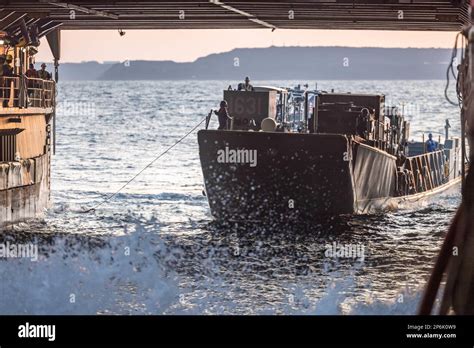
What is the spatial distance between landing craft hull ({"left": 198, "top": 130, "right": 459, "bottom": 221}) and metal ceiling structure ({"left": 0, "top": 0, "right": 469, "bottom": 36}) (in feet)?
11.0

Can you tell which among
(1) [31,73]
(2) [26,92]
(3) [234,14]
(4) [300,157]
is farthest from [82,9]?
(1) [31,73]

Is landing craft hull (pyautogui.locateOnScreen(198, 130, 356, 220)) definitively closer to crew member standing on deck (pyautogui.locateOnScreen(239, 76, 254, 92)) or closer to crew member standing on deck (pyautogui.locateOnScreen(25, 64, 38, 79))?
crew member standing on deck (pyautogui.locateOnScreen(239, 76, 254, 92))

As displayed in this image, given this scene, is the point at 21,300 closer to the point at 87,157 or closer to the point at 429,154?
the point at 429,154

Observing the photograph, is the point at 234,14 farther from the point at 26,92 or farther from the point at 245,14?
the point at 26,92

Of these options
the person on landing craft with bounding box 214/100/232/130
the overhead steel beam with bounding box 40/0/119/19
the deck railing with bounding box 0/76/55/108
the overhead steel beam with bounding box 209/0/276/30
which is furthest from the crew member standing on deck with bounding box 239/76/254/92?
the deck railing with bounding box 0/76/55/108

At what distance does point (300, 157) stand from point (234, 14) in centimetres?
449

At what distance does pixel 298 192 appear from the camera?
2772cm

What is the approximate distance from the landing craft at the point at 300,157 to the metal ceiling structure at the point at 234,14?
2.13 meters

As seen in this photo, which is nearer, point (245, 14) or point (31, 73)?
point (245, 14)

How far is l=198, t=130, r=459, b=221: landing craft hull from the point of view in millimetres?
27000

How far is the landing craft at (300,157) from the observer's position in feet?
88.9

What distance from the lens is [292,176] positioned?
90.2 feet
